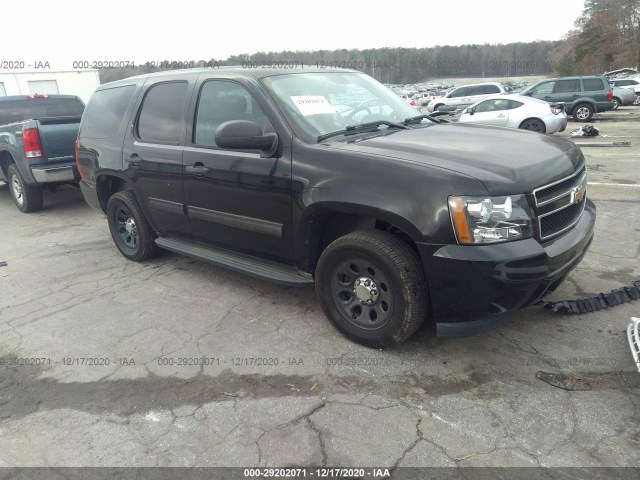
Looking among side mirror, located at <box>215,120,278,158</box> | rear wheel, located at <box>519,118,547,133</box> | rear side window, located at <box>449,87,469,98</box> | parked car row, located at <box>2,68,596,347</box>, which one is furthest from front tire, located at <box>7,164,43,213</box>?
rear side window, located at <box>449,87,469,98</box>

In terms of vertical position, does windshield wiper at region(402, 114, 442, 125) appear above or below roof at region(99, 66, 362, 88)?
below

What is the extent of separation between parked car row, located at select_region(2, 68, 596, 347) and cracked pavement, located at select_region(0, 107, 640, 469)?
1.19 feet

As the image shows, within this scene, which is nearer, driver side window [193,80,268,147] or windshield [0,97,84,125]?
driver side window [193,80,268,147]

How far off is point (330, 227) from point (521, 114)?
12287 millimetres

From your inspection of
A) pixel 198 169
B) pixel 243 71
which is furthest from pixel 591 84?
pixel 198 169

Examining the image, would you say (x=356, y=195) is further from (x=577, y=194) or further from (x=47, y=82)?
(x=47, y=82)

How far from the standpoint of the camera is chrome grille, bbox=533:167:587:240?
9.23 ft

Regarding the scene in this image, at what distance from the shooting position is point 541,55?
82688 mm

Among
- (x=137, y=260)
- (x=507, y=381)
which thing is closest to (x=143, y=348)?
(x=137, y=260)

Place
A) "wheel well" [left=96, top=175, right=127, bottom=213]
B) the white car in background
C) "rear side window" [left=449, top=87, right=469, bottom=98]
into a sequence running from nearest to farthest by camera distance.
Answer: "wheel well" [left=96, top=175, right=127, bottom=213]
the white car in background
"rear side window" [left=449, top=87, right=469, bottom=98]

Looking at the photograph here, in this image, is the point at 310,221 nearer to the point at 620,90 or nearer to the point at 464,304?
the point at 464,304

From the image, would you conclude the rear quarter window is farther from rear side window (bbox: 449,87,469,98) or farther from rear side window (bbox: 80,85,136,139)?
rear side window (bbox: 80,85,136,139)

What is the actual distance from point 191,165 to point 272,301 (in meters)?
1.32

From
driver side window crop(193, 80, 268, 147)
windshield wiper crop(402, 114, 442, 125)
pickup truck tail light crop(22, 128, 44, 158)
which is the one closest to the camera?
driver side window crop(193, 80, 268, 147)
